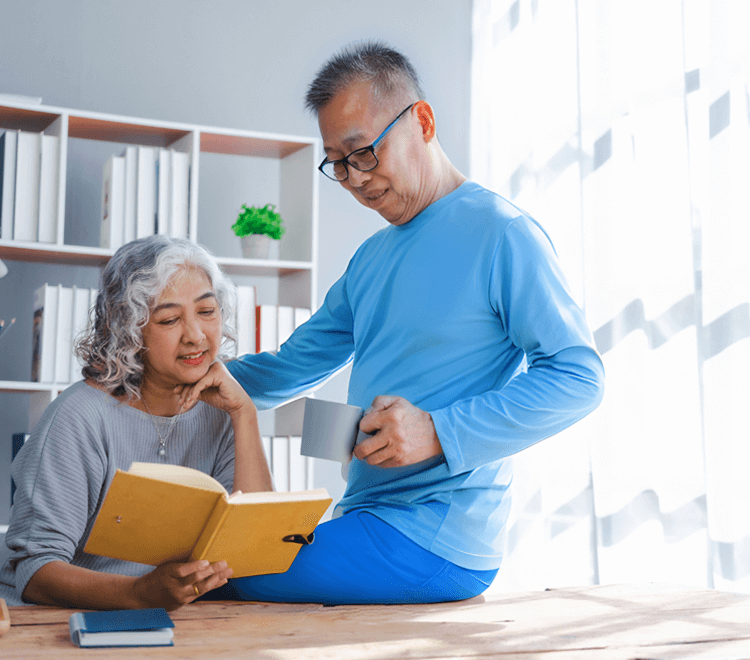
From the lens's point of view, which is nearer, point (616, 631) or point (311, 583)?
point (616, 631)

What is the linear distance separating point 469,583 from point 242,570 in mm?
430

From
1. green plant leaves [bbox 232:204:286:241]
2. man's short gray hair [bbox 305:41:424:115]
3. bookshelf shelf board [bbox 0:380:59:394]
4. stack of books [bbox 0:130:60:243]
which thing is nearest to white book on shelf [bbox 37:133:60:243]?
stack of books [bbox 0:130:60:243]

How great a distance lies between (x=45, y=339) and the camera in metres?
2.78

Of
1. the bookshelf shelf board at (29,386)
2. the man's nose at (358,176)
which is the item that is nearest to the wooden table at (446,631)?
the man's nose at (358,176)

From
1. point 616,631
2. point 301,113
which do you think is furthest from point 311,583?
point 301,113

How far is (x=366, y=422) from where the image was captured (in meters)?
1.32

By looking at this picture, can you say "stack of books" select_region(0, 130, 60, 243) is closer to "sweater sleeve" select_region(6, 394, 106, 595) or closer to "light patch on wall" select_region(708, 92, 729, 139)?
"sweater sleeve" select_region(6, 394, 106, 595)

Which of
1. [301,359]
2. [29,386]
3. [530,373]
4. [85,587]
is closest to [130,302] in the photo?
[301,359]

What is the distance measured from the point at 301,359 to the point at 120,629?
3.00ft

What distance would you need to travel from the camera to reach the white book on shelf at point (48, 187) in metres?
2.80

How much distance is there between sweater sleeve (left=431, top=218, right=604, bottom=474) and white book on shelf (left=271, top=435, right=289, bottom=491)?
5.70 ft

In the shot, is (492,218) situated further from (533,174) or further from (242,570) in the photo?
(533,174)

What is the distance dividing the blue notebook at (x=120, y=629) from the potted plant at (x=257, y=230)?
6.86 feet

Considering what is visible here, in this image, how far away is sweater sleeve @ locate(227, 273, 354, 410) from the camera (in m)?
1.90
